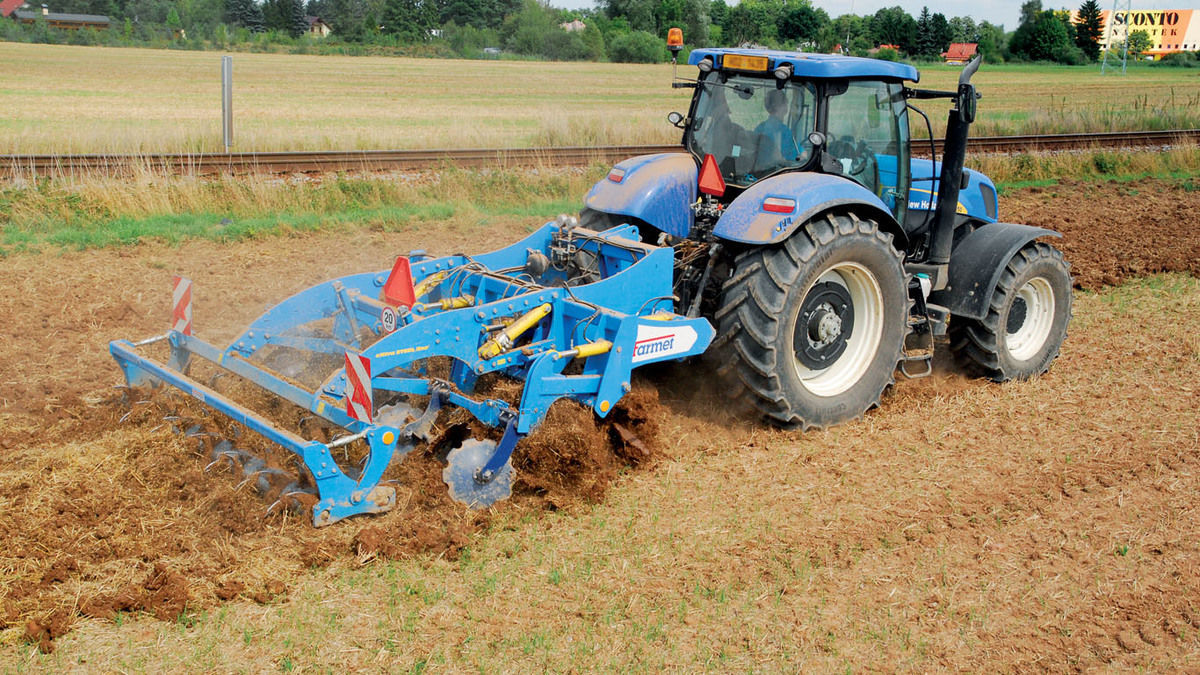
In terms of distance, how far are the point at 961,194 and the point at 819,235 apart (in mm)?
2174

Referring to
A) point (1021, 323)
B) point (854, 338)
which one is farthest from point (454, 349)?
point (1021, 323)

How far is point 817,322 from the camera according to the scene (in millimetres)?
6078

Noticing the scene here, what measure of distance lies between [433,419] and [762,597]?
1870 millimetres

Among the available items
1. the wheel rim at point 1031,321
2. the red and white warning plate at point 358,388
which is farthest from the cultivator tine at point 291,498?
the wheel rim at point 1031,321

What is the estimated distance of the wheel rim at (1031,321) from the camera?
23.9ft

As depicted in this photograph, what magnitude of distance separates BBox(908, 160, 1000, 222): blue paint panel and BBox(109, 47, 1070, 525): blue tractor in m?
0.02

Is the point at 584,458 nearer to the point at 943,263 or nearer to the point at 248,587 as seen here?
the point at 248,587

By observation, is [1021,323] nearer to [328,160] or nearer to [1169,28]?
[328,160]

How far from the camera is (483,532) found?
15.6ft

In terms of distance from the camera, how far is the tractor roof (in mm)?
5977

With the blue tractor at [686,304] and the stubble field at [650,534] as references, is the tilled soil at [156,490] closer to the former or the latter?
the stubble field at [650,534]

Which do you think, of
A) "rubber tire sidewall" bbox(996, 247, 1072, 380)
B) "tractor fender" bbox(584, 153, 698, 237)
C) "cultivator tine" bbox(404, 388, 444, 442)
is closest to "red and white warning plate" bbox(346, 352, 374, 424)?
"cultivator tine" bbox(404, 388, 444, 442)

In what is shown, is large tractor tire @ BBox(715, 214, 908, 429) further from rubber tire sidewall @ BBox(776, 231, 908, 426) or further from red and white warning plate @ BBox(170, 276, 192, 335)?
red and white warning plate @ BBox(170, 276, 192, 335)

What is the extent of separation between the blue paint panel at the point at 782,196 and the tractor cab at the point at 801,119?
1.00 feet
